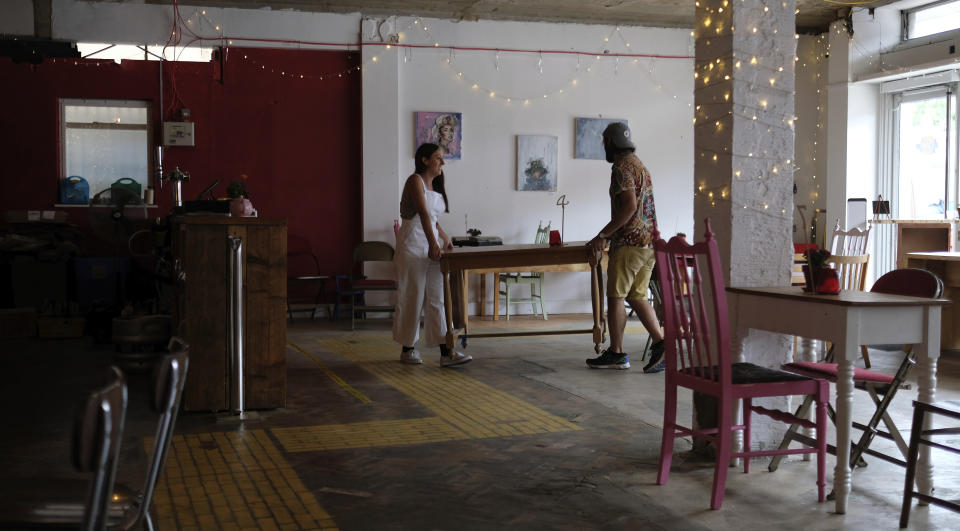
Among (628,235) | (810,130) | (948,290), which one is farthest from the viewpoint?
(810,130)

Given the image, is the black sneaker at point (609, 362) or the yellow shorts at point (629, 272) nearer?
the yellow shorts at point (629, 272)

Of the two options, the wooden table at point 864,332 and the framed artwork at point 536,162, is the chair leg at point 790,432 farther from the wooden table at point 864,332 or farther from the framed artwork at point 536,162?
the framed artwork at point 536,162

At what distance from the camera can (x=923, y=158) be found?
10.8 m

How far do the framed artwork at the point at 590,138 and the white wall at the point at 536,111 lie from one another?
0.09 m

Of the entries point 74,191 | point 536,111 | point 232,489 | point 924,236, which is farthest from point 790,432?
point 74,191

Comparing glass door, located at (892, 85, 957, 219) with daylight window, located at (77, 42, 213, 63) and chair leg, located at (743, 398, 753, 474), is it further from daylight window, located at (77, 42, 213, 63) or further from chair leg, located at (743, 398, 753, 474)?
daylight window, located at (77, 42, 213, 63)

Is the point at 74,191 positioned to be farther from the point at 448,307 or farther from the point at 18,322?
the point at 448,307

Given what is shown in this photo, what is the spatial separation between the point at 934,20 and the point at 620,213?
6.58m

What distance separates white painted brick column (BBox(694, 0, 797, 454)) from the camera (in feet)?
13.5

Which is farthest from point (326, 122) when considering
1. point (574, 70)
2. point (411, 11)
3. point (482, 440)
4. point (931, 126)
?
point (931, 126)

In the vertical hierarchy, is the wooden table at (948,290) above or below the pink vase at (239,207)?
below

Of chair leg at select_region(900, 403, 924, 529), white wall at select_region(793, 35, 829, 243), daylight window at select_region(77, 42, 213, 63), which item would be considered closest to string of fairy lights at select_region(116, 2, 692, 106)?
daylight window at select_region(77, 42, 213, 63)

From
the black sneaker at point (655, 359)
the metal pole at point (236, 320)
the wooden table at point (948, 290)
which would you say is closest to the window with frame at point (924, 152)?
the wooden table at point (948, 290)

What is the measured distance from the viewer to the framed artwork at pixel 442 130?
10482 mm
